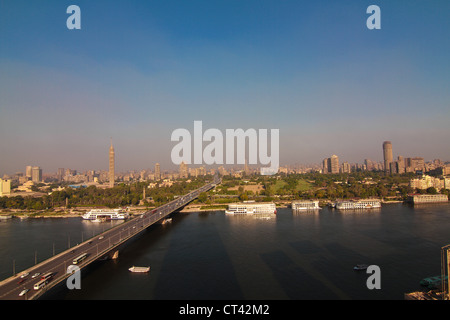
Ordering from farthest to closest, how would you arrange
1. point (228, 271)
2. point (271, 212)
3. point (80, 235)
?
point (271, 212)
point (80, 235)
point (228, 271)

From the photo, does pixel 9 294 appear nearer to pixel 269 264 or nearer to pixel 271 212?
pixel 269 264

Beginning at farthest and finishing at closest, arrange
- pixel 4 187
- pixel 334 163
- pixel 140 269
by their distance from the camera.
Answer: pixel 334 163 < pixel 4 187 < pixel 140 269

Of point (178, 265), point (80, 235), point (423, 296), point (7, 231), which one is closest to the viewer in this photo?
point (423, 296)

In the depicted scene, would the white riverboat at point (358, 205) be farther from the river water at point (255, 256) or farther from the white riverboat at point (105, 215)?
the white riverboat at point (105, 215)

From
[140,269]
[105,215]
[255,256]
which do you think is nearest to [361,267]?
[255,256]

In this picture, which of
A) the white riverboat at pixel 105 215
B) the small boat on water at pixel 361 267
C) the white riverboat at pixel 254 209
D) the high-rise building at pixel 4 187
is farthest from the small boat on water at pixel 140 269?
the high-rise building at pixel 4 187

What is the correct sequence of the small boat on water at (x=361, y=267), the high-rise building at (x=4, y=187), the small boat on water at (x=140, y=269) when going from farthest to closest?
the high-rise building at (x=4, y=187) → the small boat on water at (x=140, y=269) → the small boat on water at (x=361, y=267)

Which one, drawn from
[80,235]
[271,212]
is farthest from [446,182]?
[80,235]

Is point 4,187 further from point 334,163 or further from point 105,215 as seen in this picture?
point 334,163
